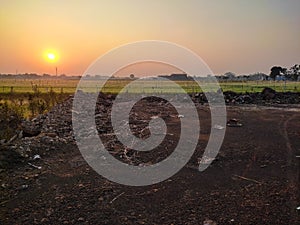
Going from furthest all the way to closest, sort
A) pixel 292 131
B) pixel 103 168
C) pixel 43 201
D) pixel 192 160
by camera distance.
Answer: pixel 292 131 < pixel 192 160 < pixel 103 168 < pixel 43 201

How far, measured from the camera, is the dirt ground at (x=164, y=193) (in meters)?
5.00

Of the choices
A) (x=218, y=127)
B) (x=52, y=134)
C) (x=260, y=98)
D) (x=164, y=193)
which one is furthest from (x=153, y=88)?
(x=164, y=193)

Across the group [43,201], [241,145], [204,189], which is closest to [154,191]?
[204,189]

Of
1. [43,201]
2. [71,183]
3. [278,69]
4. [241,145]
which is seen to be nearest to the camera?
[43,201]

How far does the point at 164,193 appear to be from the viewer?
19.7 feet

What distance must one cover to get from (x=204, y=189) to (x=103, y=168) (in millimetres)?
2466

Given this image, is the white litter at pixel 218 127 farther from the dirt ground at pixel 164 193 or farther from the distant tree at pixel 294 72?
the distant tree at pixel 294 72

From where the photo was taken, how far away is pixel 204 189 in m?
6.20

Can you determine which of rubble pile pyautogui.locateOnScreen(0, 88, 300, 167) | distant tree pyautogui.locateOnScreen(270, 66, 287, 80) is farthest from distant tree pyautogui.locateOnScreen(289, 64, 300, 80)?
rubble pile pyautogui.locateOnScreen(0, 88, 300, 167)

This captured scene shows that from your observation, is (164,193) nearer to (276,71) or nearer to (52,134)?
(52,134)

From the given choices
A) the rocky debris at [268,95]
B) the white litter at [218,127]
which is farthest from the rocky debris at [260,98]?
the white litter at [218,127]

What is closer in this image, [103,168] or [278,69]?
[103,168]

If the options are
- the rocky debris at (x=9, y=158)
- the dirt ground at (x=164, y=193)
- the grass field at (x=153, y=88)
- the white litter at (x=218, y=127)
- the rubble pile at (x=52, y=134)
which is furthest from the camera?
the grass field at (x=153, y=88)

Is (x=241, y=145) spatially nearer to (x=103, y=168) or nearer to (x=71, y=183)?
(x=103, y=168)
